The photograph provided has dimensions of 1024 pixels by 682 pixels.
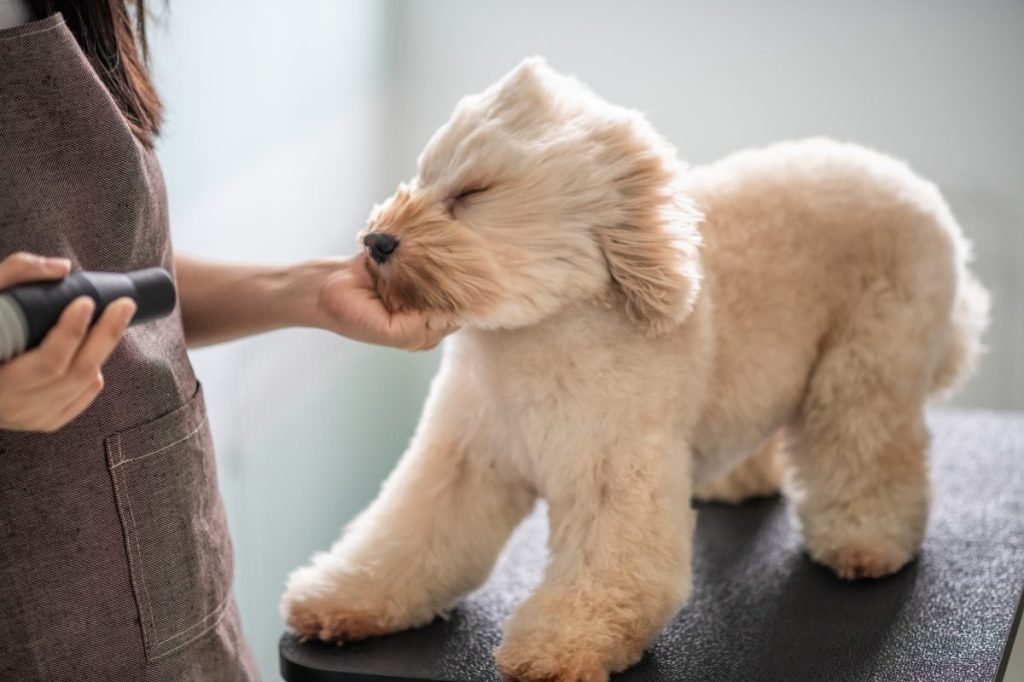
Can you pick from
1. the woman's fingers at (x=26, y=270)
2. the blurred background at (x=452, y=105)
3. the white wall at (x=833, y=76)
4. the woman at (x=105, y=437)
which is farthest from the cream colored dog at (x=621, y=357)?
the white wall at (x=833, y=76)

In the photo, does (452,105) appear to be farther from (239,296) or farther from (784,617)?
(784,617)

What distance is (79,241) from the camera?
0.98 meters

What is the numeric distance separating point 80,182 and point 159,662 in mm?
405

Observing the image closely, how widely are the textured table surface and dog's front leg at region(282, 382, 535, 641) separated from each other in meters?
0.03

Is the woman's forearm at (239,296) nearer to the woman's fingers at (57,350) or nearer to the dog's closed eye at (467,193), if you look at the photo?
the dog's closed eye at (467,193)

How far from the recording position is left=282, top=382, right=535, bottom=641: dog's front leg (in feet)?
4.01

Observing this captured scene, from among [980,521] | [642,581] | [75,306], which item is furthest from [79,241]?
[980,521]

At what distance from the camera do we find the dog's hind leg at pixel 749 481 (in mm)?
1618

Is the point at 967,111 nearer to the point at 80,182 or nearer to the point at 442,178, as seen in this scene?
the point at 442,178

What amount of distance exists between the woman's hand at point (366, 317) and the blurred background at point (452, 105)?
0.99m

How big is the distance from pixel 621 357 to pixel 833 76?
1.75 m

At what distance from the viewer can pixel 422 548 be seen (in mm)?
1231

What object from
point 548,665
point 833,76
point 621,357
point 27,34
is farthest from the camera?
point 833,76

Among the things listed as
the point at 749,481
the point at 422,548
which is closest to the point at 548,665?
the point at 422,548
